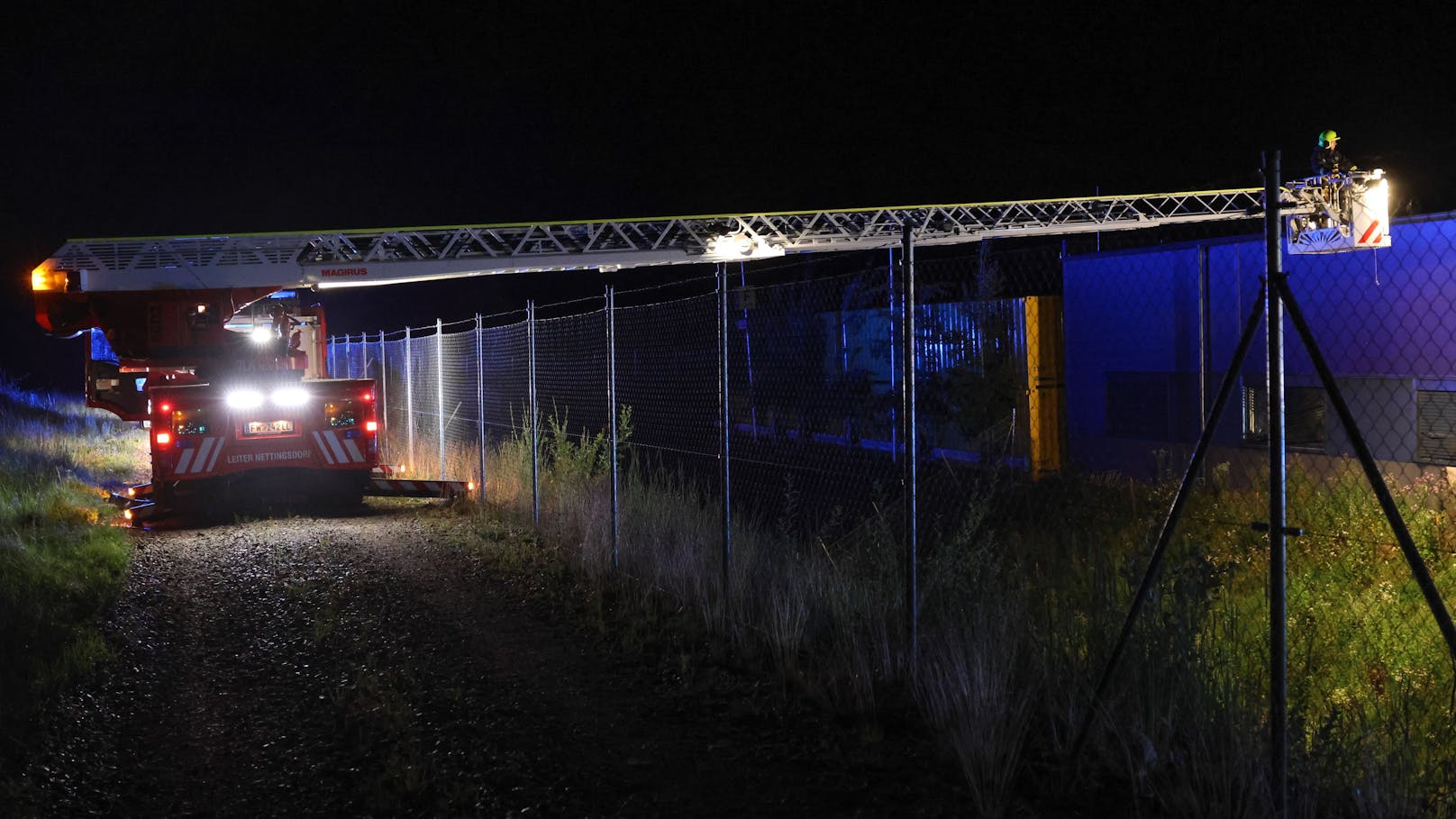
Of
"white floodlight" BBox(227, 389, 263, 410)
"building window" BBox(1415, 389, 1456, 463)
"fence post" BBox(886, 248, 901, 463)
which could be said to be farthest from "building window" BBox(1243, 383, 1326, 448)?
"white floodlight" BBox(227, 389, 263, 410)

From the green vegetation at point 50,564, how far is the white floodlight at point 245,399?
1889 mm

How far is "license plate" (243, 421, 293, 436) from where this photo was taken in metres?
13.4

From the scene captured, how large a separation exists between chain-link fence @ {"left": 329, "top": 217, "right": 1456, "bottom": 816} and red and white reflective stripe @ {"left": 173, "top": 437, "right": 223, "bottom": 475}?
3013 mm

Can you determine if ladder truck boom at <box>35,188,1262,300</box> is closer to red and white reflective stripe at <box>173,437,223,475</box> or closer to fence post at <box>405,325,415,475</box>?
fence post at <box>405,325,415,475</box>

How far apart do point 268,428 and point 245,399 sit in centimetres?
45

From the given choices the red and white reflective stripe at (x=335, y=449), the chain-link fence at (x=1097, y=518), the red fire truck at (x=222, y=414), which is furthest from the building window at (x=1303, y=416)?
the red and white reflective stripe at (x=335, y=449)

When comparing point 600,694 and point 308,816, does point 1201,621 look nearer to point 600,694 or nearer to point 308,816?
point 600,694

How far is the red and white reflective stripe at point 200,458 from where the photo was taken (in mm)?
13039

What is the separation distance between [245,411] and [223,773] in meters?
8.86

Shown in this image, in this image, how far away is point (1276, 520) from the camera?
385 cm

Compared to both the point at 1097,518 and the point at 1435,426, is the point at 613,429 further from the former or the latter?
the point at 1435,426

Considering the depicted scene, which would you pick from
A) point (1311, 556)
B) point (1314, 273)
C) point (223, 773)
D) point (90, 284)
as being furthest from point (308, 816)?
point (90, 284)

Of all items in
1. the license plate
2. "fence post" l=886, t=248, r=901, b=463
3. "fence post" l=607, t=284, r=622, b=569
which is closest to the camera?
"fence post" l=886, t=248, r=901, b=463

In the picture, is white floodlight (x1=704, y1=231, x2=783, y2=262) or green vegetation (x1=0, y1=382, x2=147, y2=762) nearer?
green vegetation (x1=0, y1=382, x2=147, y2=762)
